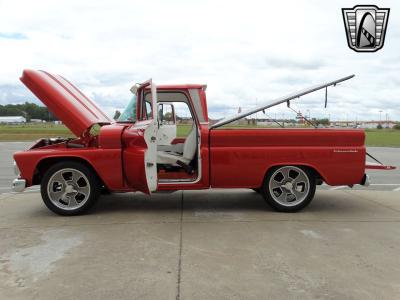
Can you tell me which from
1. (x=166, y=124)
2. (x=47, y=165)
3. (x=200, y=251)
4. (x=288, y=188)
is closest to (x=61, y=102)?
(x=47, y=165)

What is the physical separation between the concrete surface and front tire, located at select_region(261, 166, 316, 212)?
20 cm

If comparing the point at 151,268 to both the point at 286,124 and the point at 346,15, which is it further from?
the point at 346,15

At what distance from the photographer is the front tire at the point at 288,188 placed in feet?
21.6

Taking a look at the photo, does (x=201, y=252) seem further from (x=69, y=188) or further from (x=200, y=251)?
(x=69, y=188)

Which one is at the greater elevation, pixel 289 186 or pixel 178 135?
pixel 178 135

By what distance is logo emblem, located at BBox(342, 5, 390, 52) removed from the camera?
10.3 m

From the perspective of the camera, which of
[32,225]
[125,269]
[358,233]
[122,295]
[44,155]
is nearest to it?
[122,295]

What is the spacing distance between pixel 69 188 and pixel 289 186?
3.22 meters

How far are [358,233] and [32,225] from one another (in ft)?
13.7

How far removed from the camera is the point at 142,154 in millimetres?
5992

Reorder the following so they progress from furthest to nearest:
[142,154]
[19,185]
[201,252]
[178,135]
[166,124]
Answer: [178,135], [166,124], [19,185], [142,154], [201,252]

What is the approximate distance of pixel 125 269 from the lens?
4.21 metres

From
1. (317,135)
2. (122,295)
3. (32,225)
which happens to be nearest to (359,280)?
(122,295)

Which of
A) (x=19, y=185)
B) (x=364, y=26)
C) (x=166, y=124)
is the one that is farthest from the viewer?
(x=364, y=26)
